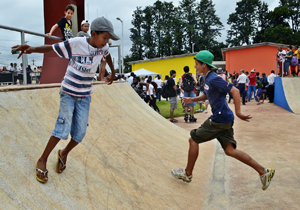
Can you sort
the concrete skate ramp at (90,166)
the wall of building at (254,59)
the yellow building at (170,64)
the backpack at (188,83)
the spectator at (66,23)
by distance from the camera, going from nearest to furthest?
the concrete skate ramp at (90,166), the spectator at (66,23), the backpack at (188,83), the wall of building at (254,59), the yellow building at (170,64)

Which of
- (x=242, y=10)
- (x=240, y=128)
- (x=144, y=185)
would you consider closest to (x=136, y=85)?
(x=240, y=128)

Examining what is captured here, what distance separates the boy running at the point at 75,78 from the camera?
2557mm

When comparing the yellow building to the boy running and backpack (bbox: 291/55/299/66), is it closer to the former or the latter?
backpack (bbox: 291/55/299/66)

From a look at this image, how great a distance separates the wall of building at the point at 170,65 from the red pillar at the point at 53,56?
26.7 meters

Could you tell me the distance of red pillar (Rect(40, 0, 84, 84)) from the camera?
702cm

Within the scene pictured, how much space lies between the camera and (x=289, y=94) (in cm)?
1246

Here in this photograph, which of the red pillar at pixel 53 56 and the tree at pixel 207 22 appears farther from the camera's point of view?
the tree at pixel 207 22

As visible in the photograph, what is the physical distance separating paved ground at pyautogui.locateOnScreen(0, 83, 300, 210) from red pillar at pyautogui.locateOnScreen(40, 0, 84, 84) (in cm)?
236

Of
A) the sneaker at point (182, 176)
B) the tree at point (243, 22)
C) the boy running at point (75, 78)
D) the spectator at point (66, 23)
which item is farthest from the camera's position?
the tree at point (243, 22)

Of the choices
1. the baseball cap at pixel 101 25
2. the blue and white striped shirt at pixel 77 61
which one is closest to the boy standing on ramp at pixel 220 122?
the baseball cap at pixel 101 25

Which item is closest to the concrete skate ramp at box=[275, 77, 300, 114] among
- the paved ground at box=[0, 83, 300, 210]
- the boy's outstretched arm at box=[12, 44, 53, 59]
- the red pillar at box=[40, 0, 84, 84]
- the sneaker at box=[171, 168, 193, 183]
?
the paved ground at box=[0, 83, 300, 210]

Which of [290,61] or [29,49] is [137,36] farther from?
[29,49]

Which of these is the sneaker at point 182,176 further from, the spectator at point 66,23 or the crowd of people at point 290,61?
the crowd of people at point 290,61

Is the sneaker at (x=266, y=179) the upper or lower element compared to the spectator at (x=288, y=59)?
lower
